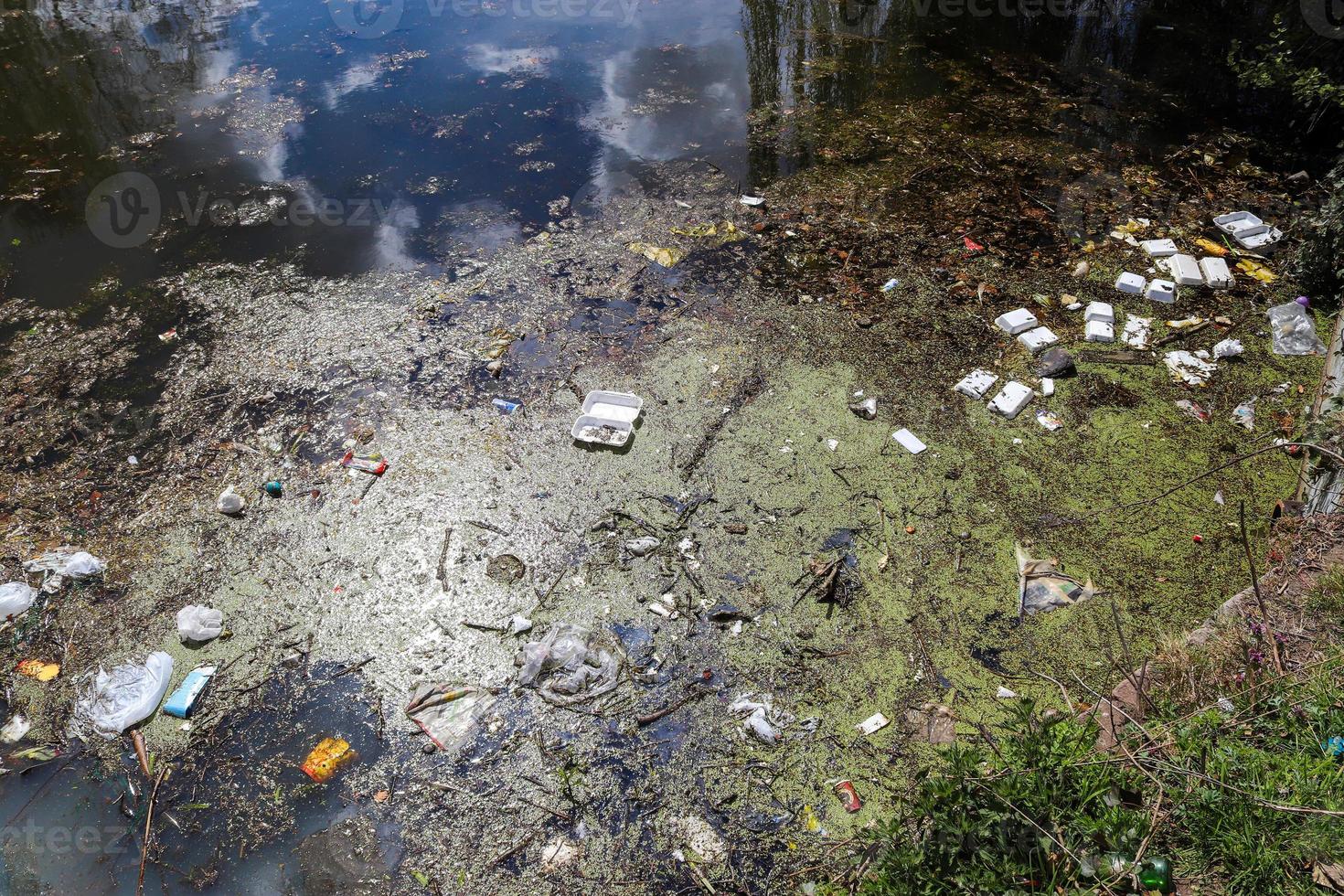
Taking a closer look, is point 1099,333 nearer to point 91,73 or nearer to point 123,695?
point 123,695

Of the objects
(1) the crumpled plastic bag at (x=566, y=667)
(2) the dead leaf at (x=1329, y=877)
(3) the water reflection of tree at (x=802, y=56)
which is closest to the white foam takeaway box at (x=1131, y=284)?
(3) the water reflection of tree at (x=802, y=56)

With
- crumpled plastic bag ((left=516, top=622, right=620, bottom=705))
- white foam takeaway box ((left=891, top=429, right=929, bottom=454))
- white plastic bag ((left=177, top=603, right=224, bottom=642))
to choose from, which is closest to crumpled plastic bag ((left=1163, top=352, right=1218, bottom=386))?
white foam takeaway box ((left=891, top=429, right=929, bottom=454))

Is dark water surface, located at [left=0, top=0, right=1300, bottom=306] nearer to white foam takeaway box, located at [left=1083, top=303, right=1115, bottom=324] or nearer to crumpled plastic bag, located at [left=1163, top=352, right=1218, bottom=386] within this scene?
white foam takeaway box, located at [left=1083, top=303, right=1115, bottom=324]

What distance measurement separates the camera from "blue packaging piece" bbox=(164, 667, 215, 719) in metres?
2.49

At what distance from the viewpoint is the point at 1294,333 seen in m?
3.54

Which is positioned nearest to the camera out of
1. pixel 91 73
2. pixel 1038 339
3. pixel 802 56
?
pixel 1038 339

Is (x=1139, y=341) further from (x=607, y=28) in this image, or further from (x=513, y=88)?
(x=607, y=28)

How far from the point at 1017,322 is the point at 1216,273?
3.83 feet

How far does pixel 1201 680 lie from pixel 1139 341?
2.00 metres

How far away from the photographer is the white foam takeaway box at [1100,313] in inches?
144

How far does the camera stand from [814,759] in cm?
230

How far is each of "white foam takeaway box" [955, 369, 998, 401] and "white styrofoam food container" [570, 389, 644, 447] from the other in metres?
1.48

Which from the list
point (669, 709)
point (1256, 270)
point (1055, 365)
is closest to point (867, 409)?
point (1055, 365)

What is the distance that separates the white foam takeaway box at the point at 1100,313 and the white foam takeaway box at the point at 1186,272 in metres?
0.49
